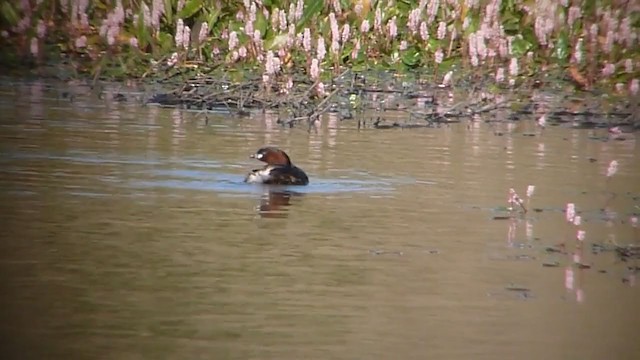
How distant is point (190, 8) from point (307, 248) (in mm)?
11203

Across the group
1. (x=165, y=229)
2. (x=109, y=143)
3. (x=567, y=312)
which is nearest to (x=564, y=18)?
(x=109, y=143)

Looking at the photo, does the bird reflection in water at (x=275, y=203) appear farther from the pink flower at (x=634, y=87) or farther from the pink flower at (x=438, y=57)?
the pink flower at (x=438, y=57)

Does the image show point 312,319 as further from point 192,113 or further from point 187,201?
point 192,113

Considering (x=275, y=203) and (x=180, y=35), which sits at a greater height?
(x=180, y=35)

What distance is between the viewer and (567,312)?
7293mm

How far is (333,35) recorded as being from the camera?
1783 centimetres

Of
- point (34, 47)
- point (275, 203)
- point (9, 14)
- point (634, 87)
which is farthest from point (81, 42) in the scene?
point (275, 203)

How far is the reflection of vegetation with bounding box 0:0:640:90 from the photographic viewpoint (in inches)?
701

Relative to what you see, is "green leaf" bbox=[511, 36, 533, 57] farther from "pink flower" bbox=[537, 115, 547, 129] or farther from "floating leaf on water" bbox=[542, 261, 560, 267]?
"floating leaf on water" bbox=[542, 261, 560, 267]

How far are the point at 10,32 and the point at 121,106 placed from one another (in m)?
4.54

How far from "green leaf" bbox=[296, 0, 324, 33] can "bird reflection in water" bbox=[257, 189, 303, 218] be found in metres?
8.49

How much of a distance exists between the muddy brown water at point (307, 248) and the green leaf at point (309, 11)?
5338 millimetres

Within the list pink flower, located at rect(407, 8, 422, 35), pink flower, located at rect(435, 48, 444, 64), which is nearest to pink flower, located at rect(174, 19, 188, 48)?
pink flower, located at rect(407, 8, 422, 35)

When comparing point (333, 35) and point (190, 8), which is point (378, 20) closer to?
point (333, 35)
